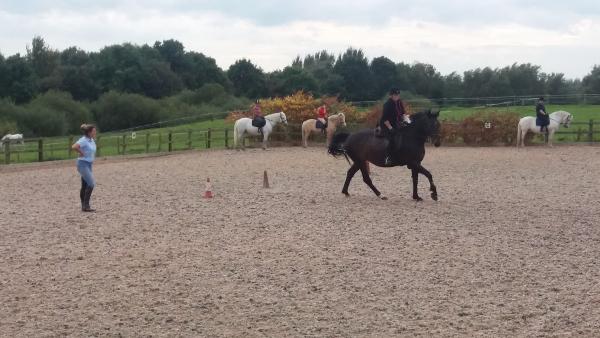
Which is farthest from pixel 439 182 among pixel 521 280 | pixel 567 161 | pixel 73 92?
pixel 73 92

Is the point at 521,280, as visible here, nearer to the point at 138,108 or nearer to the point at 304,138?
the point at 304,138

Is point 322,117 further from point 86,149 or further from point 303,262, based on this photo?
point 303,262

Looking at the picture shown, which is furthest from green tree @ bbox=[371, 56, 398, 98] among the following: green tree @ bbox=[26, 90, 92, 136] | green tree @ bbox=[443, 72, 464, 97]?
green tree @ bbox=[26, 90, 92, 136]

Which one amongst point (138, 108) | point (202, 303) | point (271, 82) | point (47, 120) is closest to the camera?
point (202, 303)

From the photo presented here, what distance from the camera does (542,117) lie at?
30203 mm

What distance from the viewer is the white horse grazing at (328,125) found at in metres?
32.0

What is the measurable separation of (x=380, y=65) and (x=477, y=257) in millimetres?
71427

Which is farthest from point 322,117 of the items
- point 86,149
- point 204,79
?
point 204,79

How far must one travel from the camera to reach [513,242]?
10.3 meters

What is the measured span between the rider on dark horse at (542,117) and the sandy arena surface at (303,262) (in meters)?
12.8

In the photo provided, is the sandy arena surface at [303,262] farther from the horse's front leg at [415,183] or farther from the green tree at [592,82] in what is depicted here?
the green tree at [592,82]

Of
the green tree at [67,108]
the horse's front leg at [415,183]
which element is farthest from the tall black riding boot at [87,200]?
the green tree at [67,108]

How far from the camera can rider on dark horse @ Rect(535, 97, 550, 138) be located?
Result: 98.6 ft

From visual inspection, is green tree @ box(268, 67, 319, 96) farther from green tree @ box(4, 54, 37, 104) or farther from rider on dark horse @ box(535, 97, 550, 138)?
rider on dark horse @ box(535, 97, 550, 138)
